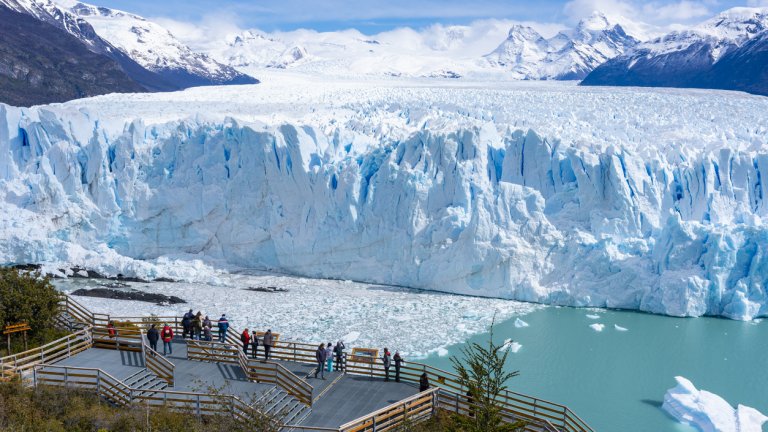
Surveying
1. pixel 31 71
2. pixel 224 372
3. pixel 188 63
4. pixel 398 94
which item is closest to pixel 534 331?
pixel 224 372

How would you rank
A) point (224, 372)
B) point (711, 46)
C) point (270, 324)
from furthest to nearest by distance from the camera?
point (711, 46) < point (270, 324) < point (224, 372)

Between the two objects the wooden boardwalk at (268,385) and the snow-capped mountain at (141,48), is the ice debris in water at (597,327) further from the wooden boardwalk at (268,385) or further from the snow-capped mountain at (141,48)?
the snow-capped mountain at (141,48)

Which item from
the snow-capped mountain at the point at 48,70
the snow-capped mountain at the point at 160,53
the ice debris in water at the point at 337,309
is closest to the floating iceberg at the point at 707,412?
the ice debris in water at the point at 337,309

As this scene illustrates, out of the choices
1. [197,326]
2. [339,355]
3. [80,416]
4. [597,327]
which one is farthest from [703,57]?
[80,416]

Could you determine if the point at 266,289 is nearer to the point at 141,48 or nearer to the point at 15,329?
the point at 15,329

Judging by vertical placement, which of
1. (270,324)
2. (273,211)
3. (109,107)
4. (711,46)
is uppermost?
(711,46)

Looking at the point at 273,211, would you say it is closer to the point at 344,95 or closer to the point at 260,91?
the point at 344,95
